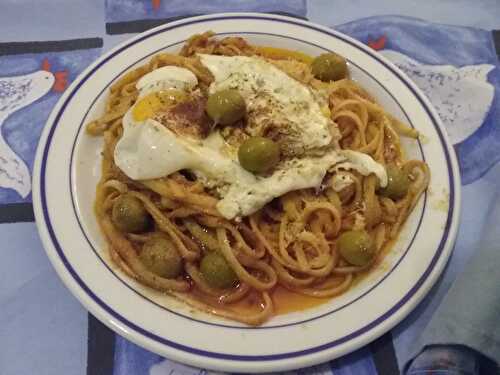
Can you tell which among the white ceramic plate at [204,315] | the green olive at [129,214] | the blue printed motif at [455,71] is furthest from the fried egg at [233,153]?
the blue printed motif at [455,71]

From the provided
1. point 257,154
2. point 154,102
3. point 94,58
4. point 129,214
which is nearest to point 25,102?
point 94,58

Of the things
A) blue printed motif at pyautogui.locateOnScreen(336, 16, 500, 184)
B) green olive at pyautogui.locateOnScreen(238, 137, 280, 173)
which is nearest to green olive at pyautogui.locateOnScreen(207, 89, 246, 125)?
green olive at pyautogui.locateOnScreen(238, 137, 280, 173)

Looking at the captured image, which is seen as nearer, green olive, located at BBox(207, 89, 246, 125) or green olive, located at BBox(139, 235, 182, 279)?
green olive, located at BBox(139, 235, 182, 279)

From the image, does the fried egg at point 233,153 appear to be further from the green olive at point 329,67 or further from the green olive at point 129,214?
the green olive at point 329,67

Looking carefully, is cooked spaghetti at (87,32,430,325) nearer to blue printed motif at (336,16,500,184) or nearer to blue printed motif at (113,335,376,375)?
blue printed motif at (113,335,376,375)

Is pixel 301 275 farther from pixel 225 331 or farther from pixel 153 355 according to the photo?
pixel 153 355

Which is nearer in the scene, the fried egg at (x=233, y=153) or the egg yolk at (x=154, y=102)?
the fried egg at (x=233, y=153)

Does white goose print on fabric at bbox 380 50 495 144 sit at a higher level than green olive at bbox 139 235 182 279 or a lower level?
higher
